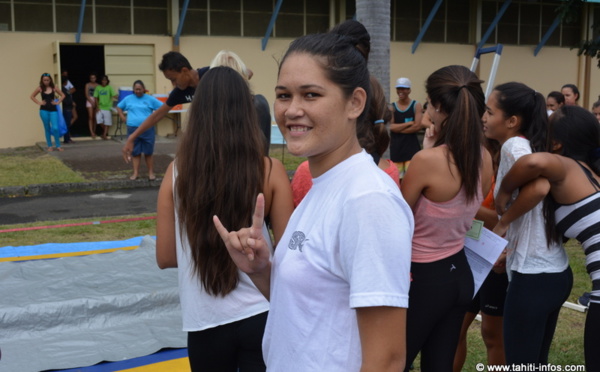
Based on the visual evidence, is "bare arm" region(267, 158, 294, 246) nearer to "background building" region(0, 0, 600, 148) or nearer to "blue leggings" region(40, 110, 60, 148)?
"blue leggings" region(40, 110, 60, 148)

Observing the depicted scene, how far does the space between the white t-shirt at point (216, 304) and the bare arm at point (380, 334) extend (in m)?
1.06

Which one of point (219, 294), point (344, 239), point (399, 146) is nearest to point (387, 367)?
point (344, 239)

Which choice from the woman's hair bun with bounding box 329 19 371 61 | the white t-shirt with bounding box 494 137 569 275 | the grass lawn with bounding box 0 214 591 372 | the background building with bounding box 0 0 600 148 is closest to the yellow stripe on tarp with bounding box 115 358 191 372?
the grass lawn with bounding box 0 214 591 372

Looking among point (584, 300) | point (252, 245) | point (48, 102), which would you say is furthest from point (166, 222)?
point (48, 102)

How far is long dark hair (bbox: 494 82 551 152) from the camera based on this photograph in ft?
10.5

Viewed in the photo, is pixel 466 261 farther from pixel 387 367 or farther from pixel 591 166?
pixel 387 367

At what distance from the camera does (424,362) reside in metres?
2.88

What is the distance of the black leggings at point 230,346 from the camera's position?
2.53m

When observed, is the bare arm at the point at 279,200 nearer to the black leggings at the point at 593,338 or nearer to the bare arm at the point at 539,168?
the bare arm at the point at 539,168

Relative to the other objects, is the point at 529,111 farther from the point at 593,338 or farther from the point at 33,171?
the point at 33,171

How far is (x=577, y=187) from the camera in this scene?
2.97 metres

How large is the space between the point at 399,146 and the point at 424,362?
6.60m

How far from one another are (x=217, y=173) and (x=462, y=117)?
1102 millimetres

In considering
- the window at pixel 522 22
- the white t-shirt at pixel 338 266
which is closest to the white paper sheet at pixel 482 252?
the white t-shirt at pixel 338 266
